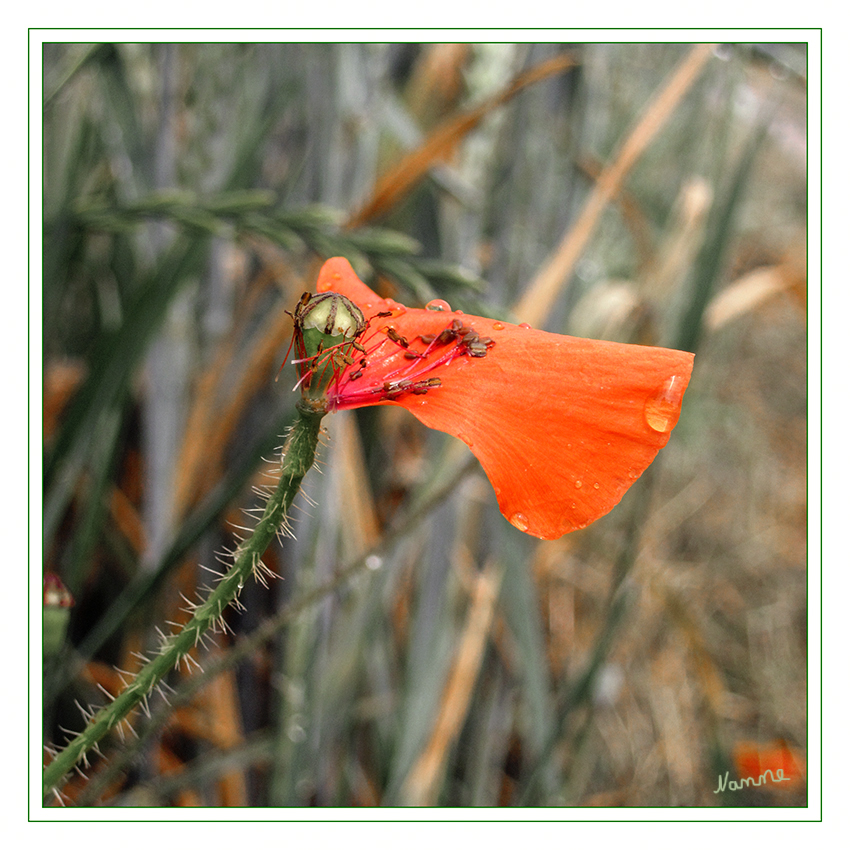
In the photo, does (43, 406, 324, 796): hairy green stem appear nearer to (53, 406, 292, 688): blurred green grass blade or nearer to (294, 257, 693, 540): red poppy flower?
(294, 257, 693, 540): red poppy flower

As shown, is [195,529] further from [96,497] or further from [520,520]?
[520,520]

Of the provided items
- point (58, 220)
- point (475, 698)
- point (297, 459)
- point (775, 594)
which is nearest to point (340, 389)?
point (297, 459)

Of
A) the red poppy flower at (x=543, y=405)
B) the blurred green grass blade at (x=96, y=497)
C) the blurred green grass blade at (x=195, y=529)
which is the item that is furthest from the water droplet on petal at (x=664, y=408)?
the blurred green grass blade at (x=96, y=497)

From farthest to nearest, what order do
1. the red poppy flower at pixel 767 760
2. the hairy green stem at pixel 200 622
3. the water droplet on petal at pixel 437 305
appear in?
the red poppy flower at pixel 767 760 < the water droplet on petal at pixel 437 305 < the hairy green stem at pixel 200 622

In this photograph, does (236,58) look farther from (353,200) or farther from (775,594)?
(775,594)

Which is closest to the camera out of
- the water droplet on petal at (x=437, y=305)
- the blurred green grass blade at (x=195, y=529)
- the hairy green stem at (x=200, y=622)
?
the hairy green stem at (x=200, y=622)

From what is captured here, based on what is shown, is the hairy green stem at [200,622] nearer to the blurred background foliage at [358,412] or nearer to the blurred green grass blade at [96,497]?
the blurred background foliage at [358,412]

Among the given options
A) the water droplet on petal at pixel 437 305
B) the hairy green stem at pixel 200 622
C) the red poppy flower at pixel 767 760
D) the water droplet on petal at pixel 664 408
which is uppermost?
the water droplet on petal at pixel 437 305
